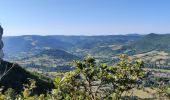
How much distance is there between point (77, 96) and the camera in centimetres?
1373

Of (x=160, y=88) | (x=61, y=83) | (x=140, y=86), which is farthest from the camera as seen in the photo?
(x=160, y=88)

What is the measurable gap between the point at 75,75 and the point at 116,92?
→ 66.2 inches

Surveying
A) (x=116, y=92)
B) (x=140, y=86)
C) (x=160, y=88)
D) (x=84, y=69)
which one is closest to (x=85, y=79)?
(x=84, y=69)

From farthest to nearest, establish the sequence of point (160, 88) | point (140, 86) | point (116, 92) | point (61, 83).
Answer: point (160, 88)
point (140, 86)
point (116, 92)
point (61, 83)

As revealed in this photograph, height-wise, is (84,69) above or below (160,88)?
above

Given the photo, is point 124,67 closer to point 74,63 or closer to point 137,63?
point 137,63

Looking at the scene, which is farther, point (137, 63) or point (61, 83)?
point (137, 63)

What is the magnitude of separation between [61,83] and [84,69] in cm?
112

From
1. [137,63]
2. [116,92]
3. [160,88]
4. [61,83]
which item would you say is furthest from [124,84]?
[160,88]

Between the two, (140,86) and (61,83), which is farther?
(140,86)

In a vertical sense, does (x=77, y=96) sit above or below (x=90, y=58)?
below

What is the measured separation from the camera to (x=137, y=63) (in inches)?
592

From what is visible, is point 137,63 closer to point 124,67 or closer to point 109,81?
point 124,67

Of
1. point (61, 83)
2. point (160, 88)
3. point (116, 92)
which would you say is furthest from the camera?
point (160, 88)
